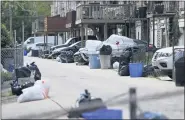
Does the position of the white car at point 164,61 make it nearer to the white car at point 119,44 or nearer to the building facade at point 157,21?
the building facade at point 157,21

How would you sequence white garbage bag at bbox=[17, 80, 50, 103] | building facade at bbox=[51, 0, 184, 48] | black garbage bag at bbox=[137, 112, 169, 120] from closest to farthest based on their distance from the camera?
black garbage bag at bbox=[137, 112, 169, 120], white garbage bag at bbox=[17, 80, 50, 103], building facade at bbox=[51, 0, 184, 48]

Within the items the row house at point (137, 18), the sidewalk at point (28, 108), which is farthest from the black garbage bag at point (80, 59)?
the sidewalk at point (28, 108)

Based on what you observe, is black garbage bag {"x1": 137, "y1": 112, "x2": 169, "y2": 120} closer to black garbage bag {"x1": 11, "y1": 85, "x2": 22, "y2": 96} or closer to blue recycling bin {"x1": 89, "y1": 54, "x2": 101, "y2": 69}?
black garbage bag {"x1": 11, "y1": 85, "x2": 22, "y2": 96}

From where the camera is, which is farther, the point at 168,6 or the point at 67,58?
the point at 67,58

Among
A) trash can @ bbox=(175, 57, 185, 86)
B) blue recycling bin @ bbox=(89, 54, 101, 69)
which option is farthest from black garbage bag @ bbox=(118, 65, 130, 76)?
trash can @ bbox=(175, 57, 185, 86)

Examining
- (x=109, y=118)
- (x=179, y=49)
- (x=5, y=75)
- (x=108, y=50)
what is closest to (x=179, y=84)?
(x=179, y=49)

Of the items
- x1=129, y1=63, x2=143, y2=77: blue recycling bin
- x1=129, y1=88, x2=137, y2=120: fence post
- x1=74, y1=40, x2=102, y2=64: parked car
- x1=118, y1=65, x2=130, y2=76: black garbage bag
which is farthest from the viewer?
x1=74, y1=40, x2=102, y2=64: parked car

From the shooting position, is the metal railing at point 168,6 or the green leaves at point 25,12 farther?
the green leaves at point 25,12

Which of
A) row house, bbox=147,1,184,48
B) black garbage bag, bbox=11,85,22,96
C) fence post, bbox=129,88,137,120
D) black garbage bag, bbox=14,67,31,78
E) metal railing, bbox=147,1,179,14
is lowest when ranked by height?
black garbage bag, bbox=11,85,22,96

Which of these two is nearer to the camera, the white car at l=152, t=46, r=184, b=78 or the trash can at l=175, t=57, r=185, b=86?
the trash can at l=175, t=57, r=185, b=86

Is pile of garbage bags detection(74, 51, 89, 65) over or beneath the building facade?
beneath

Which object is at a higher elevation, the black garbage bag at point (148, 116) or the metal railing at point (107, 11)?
the metal railing at point (107, 11)

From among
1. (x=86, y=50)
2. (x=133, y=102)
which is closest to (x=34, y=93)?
(x=133, y=102)

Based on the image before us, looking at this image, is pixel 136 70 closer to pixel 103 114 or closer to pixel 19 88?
pixel 19 88
